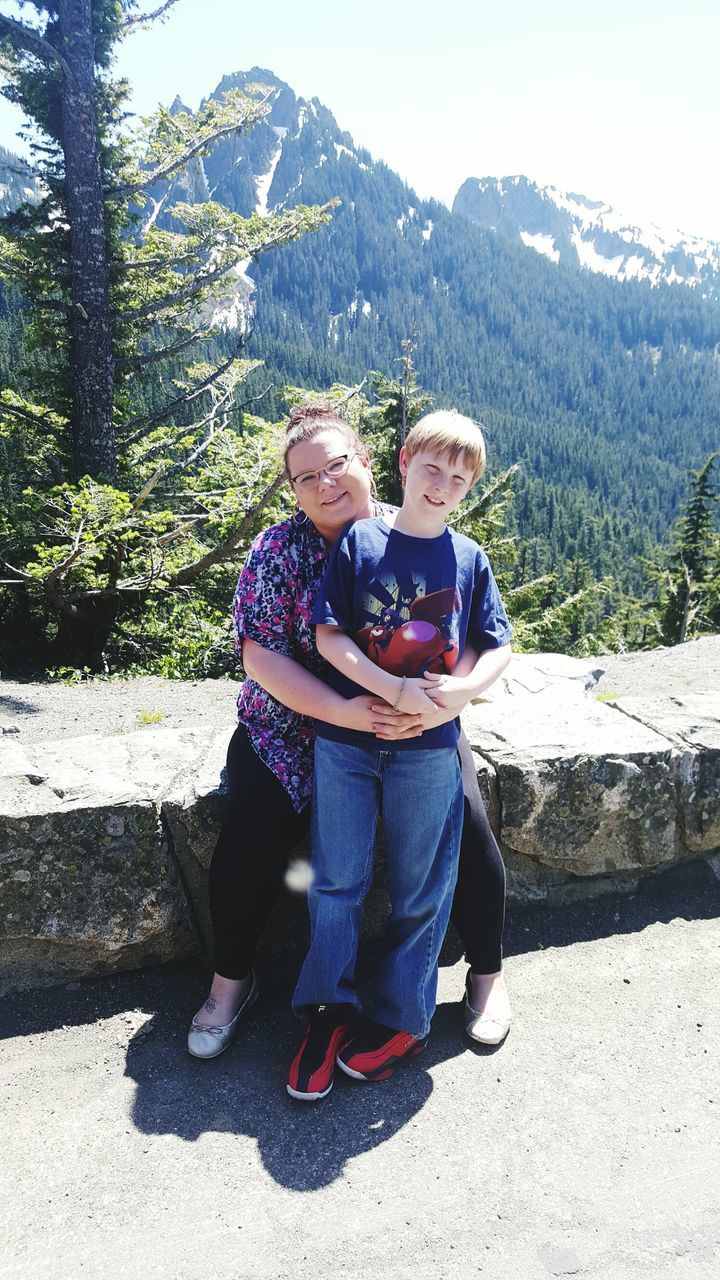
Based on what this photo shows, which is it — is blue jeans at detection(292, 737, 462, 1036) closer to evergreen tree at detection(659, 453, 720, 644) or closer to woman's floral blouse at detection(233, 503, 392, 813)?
woman's floral blouse at detection(233, 503, 392, 813)

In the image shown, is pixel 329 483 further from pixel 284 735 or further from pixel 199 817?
pixel 199 817

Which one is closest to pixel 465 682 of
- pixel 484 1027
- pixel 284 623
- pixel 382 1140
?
pixel 284 623

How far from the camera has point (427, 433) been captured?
2.26m

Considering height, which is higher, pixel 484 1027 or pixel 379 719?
pixel 379 719

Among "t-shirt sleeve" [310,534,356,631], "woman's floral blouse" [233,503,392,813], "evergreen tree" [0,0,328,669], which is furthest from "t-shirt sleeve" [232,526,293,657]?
"evergreen tree" [0,0,328,669]

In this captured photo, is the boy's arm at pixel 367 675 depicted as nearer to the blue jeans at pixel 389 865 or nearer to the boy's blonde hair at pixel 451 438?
the blue jeans at pixel 389 865

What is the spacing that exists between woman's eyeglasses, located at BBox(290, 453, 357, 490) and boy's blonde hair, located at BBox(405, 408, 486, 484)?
215mm

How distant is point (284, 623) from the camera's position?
2453 millimetres

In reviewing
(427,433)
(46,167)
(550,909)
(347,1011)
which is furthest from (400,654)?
(46,167)

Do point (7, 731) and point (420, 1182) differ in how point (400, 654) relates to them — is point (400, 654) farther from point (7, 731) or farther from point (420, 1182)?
point (7, 731)

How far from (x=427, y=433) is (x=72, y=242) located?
988cm

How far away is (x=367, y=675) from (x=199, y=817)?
0.82 meters

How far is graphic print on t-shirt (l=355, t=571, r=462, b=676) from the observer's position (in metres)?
2.32

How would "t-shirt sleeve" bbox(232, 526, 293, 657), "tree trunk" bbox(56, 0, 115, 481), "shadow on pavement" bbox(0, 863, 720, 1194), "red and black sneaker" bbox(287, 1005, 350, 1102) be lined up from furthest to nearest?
"tree trunk" bbox(56, 0, 115, 481)
"t-shirt sleeve" bbox(232, 526, 293, 657)
"red and black sneaker" bbox(287, 1005, 350, 1102)
"shadow on pavement" bbox(0, 863, 720, 1194)
